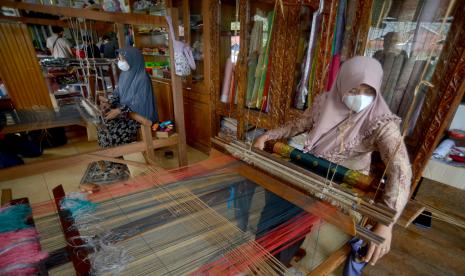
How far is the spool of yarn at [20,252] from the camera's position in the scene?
69 centimetres

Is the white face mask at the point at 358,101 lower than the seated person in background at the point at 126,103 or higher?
higher

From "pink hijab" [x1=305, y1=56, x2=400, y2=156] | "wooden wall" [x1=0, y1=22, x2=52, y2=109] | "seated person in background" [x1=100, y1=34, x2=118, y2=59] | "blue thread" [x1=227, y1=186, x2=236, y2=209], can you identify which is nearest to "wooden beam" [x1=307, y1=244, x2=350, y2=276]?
"blue thread" [x1=227, y1=186, x2=236, y2=209]

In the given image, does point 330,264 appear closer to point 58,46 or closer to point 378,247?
point 378,247

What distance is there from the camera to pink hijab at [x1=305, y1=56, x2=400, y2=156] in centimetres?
104

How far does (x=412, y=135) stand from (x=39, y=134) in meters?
4.22

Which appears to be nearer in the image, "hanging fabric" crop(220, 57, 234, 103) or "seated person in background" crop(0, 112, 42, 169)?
"hanging fabric" crop(220, 57, 234, 103)

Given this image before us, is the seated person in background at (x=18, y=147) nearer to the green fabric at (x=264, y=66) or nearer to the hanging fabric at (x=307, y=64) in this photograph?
the green fabric at (x=264, y=66)

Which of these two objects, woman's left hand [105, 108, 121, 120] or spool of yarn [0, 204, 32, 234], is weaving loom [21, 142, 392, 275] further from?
woman's left hand [105, 108, 121, 120]

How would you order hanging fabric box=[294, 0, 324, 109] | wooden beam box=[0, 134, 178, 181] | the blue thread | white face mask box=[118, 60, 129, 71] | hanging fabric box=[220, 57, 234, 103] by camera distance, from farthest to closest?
1. hanging fabric box=[220, 57, 234, 103]
2. white face mask box=[118, 60, 129, 71]
3. hanging fabric box=[294, 0, 324, 109]
4. wooden beam box=[0, 134, 178, 181]
5. the blue thread

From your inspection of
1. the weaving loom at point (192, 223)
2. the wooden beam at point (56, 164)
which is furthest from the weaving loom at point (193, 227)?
the wooden beam at point (56, 164)

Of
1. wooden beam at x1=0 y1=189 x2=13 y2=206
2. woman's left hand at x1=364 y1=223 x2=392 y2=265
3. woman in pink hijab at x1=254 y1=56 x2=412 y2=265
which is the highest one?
woman in pink hijab at x1=254 y1=56 x2=412 y2=265

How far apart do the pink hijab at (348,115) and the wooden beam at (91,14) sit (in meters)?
1.26

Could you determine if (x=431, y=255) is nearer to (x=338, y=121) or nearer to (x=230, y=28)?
(x=338, y=121)

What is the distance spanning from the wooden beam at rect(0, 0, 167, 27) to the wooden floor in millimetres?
2211
